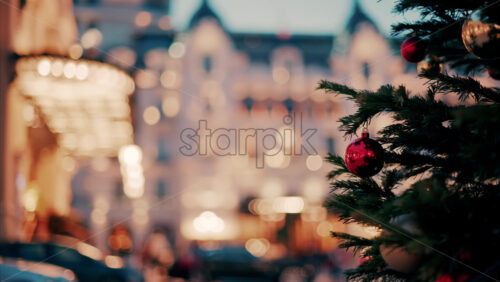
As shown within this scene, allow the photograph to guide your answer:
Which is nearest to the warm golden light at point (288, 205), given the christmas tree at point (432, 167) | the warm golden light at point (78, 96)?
the warm golden light at point (78, 96)

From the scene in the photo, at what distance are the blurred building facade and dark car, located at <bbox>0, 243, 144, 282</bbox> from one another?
22.6m

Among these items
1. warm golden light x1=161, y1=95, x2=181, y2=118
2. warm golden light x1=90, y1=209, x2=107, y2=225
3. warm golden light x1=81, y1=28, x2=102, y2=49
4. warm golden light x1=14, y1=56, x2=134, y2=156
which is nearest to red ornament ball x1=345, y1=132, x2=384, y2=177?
warm golden light x1=14, y1=56, x2=134, y2=156

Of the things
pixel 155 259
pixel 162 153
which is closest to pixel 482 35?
pixel 155 259

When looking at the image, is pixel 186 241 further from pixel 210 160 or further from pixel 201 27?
pixel 201 27

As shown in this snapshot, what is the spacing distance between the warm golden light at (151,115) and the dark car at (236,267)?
20.6 metres

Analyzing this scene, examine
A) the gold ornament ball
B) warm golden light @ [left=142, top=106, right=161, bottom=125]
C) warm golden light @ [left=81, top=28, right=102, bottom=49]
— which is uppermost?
warm golden light @ [left=81, top=28, right=102, bottom=49]

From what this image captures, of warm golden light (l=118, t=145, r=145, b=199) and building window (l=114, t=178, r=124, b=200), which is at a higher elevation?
warm golden light (l=118, t=145, r=145, b=199)

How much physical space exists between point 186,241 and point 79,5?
64.7ft

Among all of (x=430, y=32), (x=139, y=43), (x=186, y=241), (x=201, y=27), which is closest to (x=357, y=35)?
(x=201, y=27)

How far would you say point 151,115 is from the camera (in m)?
37.6

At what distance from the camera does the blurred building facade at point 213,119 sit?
35.4 metres

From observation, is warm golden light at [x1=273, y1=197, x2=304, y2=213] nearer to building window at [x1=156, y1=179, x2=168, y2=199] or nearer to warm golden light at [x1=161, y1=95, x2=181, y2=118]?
building window at [x1=156, y1=179, x2=168, y2=199]

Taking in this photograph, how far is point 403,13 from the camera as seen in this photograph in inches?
118

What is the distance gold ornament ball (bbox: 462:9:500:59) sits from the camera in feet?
7.69
